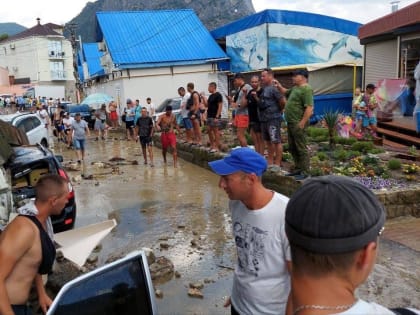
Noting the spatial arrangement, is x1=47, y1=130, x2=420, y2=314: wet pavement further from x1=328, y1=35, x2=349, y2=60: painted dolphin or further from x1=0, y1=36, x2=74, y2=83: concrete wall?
x1=0, y1=36, x2=74, y2=83: concrete wall

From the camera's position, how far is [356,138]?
1152 centimetres

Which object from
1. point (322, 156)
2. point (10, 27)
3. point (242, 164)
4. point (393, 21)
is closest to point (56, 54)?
point (393, 21)

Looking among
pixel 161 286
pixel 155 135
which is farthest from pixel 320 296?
pixel 155 135

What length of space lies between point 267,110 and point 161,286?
430cm

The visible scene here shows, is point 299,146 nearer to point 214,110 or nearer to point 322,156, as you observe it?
point 322,156

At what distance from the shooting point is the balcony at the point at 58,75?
68.6m

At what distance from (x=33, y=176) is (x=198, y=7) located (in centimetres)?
7725

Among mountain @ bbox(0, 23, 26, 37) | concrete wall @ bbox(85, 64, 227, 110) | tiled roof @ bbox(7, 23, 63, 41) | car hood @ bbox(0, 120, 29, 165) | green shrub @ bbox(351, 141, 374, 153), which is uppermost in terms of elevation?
mountain @ bbox(0, 23, 26, 37)

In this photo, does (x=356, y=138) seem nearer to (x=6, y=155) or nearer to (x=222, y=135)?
(x=222, y=135)

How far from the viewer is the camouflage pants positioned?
7.70m

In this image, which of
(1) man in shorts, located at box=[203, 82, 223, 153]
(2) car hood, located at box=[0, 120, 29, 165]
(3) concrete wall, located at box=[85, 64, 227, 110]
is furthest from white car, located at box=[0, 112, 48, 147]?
(3) concrete wall, located at box=[85, 64, 227, 110]

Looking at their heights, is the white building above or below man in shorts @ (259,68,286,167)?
above

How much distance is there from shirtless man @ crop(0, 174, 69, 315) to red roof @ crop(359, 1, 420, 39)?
11.6m

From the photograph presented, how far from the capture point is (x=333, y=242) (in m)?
1.21
